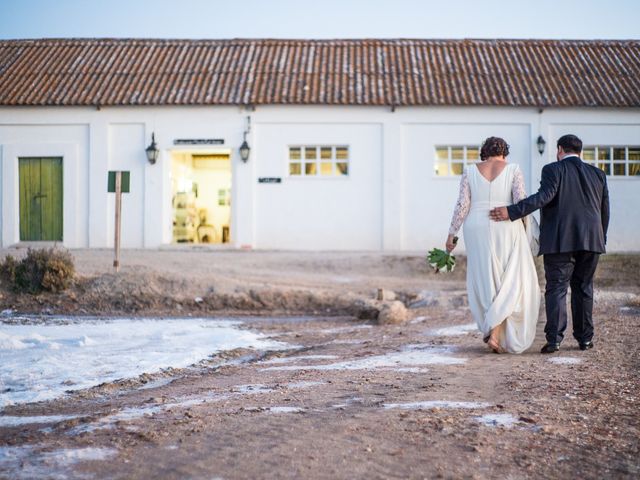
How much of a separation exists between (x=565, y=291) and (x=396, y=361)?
1.64m

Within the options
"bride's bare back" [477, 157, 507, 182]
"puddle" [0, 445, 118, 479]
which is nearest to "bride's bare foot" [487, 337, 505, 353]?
"bride's bare back" [477, 157, 507, 182]

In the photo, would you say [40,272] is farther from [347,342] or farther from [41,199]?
[41,199]

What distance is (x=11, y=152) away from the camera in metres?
21.8

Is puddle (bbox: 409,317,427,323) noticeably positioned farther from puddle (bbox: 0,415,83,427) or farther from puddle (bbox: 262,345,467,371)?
puddle (bbox: 0,415,83,427)

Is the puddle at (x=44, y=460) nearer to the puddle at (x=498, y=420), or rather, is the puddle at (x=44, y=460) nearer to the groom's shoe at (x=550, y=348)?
the puddle at (x=498, y=420)

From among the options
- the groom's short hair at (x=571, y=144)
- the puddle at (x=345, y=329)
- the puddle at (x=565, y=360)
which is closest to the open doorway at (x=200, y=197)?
the puddle at (x=345, y=329)

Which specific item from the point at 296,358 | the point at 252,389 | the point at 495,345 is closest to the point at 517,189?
the point at 495,345

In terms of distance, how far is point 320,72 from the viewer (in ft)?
73.5

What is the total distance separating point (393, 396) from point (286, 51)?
63.0 feet

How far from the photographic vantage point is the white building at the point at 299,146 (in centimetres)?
2133

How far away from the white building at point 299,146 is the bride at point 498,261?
44.4 feet

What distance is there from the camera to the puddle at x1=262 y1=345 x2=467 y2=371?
23.5 ft

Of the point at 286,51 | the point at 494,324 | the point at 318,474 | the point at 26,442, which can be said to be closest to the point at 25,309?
the point at 494,324

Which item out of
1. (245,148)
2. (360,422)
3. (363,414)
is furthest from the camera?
(245,148)
